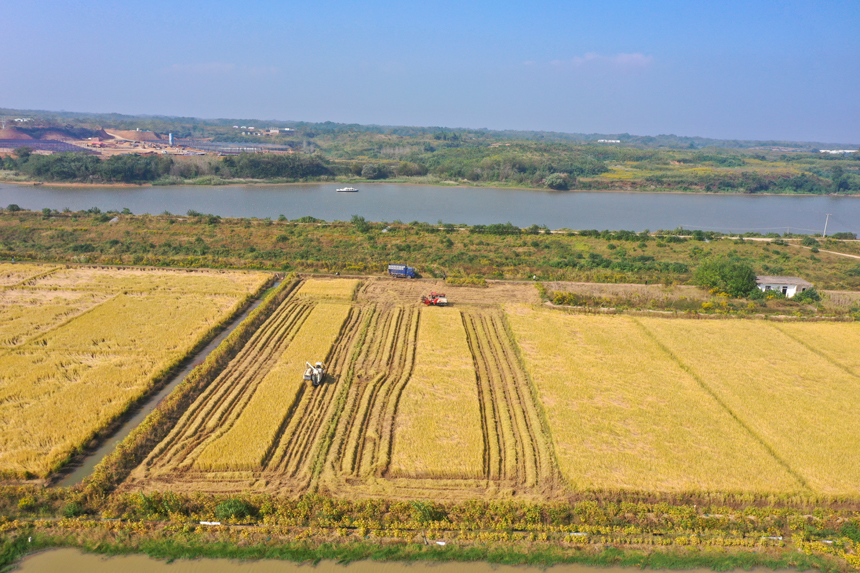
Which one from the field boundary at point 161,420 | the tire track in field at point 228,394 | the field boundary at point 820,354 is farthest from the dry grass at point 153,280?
the field boundary at point 820,354

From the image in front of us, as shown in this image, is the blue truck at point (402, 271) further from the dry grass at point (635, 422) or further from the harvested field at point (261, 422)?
the dry grass at point (635, 422)

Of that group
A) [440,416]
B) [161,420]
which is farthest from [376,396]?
[161,420]

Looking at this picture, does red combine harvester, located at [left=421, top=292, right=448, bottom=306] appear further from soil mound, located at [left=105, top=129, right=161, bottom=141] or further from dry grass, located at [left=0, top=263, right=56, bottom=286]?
soil mound, located at [left=105, top=129, right=161, bottom=141]

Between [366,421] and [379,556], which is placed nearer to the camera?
[379,556]

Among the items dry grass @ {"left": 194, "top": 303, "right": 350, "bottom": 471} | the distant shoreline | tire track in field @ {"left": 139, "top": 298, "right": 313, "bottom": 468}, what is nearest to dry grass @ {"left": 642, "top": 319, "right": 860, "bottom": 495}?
dry grass @ {"left": 194, "top": 303, "right": 350, "bottom": 471}

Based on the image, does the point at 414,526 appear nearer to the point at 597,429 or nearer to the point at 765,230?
the point at 597,429

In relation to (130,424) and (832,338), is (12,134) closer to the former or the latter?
(130,424)

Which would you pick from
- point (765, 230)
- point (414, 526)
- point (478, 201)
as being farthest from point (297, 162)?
Result: point (414, 526)
